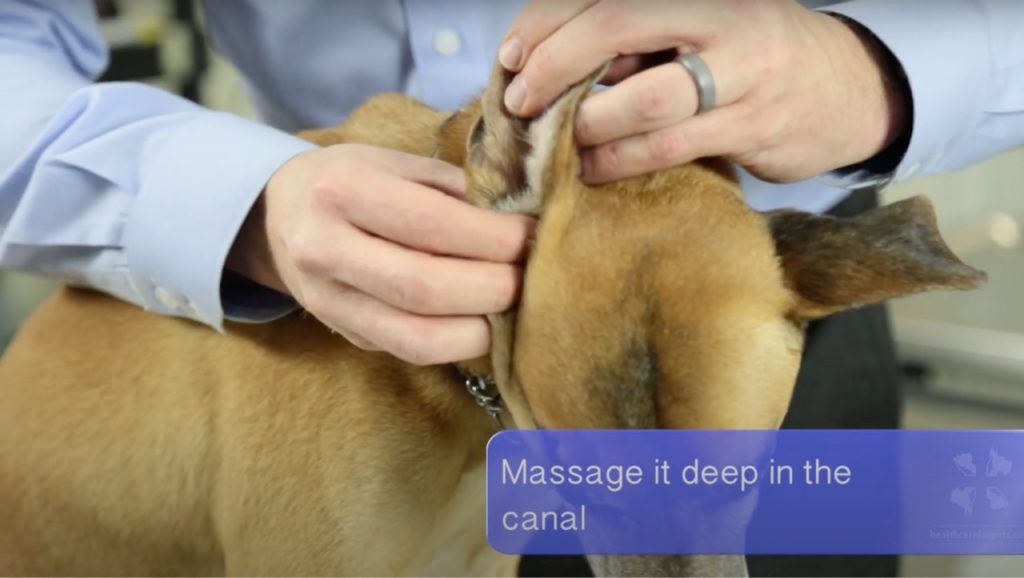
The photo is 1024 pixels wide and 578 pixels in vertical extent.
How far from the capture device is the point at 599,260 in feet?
1.81

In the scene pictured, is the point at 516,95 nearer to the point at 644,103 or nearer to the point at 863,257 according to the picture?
the point at 644,103

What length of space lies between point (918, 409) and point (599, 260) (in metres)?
0.68

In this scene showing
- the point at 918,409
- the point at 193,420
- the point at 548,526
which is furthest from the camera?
the point at 918,409

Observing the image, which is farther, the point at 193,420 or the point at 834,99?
the point at 193,420

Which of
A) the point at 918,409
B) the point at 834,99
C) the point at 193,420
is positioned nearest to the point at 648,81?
the point at 834,99

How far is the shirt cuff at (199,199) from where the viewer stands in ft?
2.11

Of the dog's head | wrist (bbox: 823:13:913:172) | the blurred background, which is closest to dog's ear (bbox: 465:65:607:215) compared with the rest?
the dog's head

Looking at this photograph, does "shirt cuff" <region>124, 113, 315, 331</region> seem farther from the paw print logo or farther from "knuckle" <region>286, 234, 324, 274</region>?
the paw print logo

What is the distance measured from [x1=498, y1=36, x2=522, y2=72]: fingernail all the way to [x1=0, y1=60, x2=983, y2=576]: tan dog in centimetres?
1

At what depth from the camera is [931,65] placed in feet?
2.22

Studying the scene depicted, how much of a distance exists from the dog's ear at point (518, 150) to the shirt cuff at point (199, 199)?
16 cm

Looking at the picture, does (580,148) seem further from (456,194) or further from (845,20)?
(845,20)
